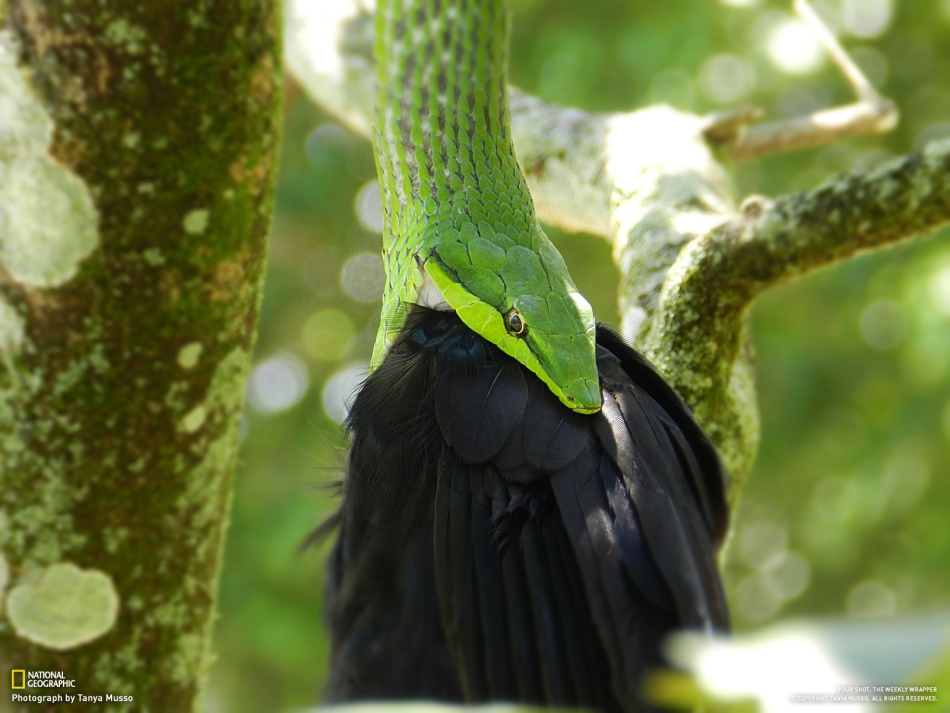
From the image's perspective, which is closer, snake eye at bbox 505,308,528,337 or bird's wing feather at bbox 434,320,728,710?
bird's wing feather at bbox 434,320,728,710

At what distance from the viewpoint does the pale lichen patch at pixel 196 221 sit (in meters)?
1.79

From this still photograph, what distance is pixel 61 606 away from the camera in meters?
1.79

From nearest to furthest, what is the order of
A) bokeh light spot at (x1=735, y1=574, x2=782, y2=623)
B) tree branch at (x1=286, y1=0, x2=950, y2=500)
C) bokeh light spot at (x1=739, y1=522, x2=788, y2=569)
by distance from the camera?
tree branch at (x1=286, y1=0, x2=950, y2=500) → bokeh light spot at (x1=739, y1=522, x2=788, y2=569) → bokeh light spot at (x1=735, y1=574, x2=782, y2=623)

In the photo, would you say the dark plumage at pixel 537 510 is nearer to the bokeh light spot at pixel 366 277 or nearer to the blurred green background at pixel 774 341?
the bokeh light spot at pixel 366 277

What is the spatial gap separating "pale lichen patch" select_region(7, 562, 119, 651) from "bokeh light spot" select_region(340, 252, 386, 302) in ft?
3.44

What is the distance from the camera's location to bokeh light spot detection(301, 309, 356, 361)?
546 centimetres

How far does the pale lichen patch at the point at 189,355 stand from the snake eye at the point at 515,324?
0.64 meters

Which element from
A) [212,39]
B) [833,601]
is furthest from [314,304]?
[833,601]

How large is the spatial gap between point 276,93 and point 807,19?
1809 millimetres

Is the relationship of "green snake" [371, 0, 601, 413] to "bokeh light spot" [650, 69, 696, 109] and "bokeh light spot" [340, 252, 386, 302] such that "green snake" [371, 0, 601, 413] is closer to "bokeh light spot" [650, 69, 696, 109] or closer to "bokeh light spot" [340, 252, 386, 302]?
"bokeh light spot" [340, 252, 386, 302]

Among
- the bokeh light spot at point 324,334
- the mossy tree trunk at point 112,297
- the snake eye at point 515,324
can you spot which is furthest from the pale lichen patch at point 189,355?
the bokeh light spot at point 324,334

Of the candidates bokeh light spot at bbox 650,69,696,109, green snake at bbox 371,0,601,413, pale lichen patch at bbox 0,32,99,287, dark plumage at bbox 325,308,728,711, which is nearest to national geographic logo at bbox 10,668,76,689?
dark plumage at bbox 325,308,728,711

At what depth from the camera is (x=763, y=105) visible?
6.53 meters

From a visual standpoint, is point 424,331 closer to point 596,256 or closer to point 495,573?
point 495,573
